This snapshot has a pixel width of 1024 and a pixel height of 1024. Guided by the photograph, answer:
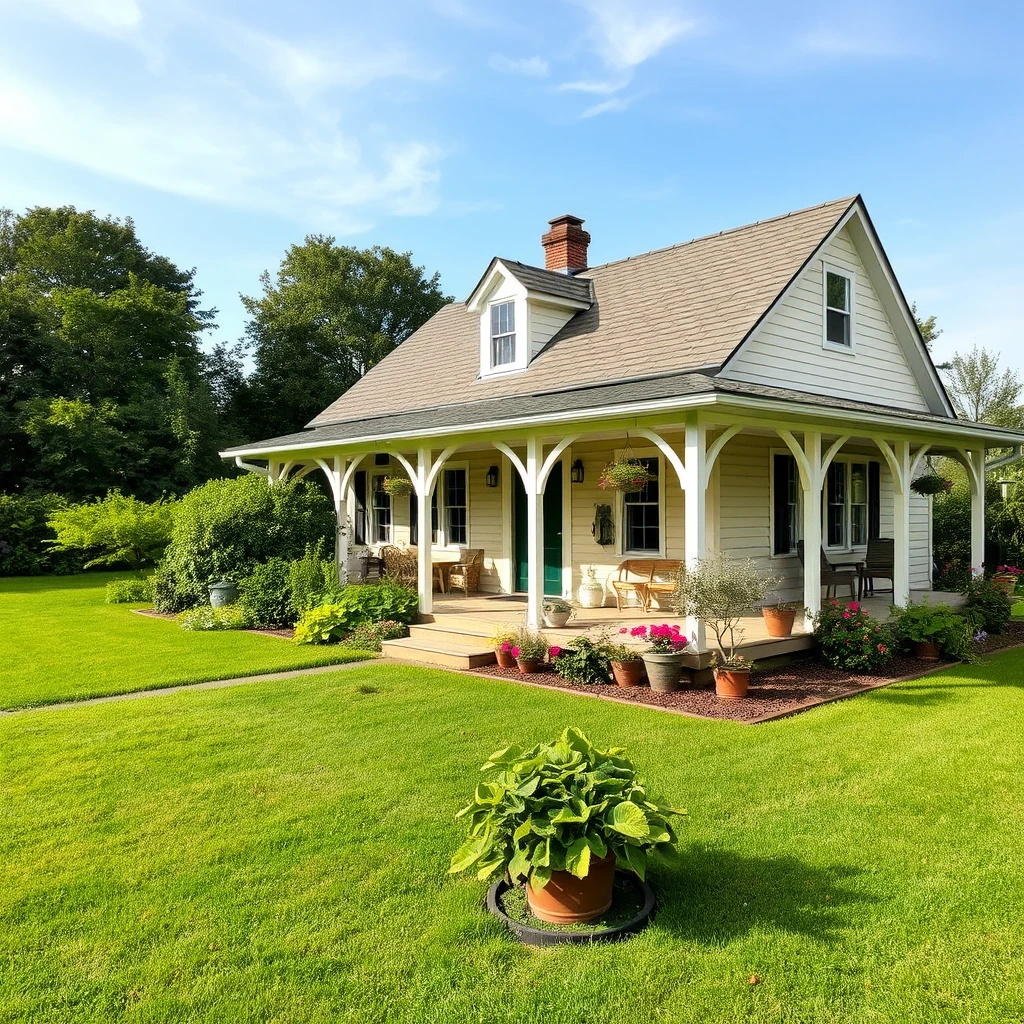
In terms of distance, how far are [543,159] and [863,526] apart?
340 inches

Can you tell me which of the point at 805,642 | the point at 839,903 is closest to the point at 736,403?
the point at 805,642

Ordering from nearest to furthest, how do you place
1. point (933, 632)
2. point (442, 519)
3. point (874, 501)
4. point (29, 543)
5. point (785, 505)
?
point (933, 632) < point (785, 505) < point (874, 501) < point (442, 519) < point (29, 543)

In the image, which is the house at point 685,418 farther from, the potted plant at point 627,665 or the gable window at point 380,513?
the gable window at point 380,513

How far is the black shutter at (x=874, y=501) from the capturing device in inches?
551

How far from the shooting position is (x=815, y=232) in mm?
11438

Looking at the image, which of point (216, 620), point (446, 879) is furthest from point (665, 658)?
point (216, 620)

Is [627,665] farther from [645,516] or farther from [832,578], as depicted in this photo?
[832,578]

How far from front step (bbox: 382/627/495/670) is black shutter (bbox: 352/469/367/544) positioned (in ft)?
23.2

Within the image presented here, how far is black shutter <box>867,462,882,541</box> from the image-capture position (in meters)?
14.0

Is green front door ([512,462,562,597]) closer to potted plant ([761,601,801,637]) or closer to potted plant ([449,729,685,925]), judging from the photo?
potted plant ([761,601,801,637])

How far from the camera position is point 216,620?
13.0 m

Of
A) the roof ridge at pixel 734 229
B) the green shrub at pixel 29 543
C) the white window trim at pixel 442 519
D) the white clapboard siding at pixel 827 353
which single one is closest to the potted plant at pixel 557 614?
the white clapboard siding at pixel 827 353

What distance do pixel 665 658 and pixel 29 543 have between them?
2154 cm

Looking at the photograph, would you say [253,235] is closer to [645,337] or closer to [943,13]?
[645,337]
